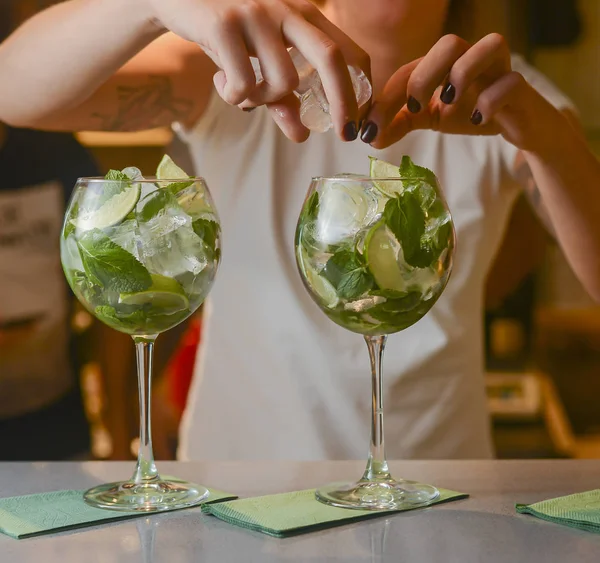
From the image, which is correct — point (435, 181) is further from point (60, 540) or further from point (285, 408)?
point (285, 408)

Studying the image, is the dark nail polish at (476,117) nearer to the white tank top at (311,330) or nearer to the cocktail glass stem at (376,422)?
the cocktail glass stem at (376,422)

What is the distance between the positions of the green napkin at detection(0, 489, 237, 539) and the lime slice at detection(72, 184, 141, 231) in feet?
0.78

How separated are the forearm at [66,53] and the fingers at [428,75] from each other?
0.29m

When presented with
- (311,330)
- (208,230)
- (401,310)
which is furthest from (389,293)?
(311,330)

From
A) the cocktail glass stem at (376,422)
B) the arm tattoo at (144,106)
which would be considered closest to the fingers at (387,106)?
the cocktail glass stem at (376,422)

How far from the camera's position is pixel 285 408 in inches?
60.4

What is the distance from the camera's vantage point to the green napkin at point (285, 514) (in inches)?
28.8

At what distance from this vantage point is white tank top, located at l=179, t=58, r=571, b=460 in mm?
1510

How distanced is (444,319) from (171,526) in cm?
88

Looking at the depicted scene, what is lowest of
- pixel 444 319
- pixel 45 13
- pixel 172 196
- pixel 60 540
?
pixel 60 540

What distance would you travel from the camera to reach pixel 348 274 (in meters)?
0.78

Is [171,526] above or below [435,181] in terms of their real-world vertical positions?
below

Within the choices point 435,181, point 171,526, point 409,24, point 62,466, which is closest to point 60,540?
point 171,526

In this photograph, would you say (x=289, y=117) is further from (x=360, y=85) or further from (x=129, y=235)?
(x=129, y=235)
